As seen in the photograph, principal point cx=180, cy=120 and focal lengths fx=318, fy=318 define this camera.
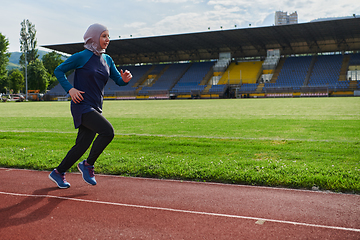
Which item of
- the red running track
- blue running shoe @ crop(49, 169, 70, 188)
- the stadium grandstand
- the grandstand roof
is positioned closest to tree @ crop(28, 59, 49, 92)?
the stadium grandstand

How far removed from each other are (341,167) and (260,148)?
229 cm

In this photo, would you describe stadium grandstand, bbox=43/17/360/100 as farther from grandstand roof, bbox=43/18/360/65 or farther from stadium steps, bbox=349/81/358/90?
stadium steps, bbox=349/81/358/90

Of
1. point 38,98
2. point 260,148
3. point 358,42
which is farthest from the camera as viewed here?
point 38,98

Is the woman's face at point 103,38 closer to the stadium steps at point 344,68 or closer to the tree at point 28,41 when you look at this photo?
the stadium steps at point 344,68

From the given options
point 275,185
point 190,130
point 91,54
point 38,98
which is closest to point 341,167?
point 275,185

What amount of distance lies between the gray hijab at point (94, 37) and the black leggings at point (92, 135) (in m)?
0.94

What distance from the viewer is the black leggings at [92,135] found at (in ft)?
14.8

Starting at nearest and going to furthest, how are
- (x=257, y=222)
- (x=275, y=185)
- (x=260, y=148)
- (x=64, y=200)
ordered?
(x=257, y=222) → (x=64, y=200) → (x=275, y=185) → (x=260, y=148)

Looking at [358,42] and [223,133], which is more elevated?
[358,42]

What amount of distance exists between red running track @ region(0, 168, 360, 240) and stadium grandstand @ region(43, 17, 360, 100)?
48.5 meters

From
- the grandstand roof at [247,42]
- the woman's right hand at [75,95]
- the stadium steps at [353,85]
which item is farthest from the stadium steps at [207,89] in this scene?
the woman's right hand at [75,95]

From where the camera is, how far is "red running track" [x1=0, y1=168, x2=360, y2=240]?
3.31 metres

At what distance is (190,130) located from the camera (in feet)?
37.4

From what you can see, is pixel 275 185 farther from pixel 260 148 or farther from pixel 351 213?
pixel 260 148
